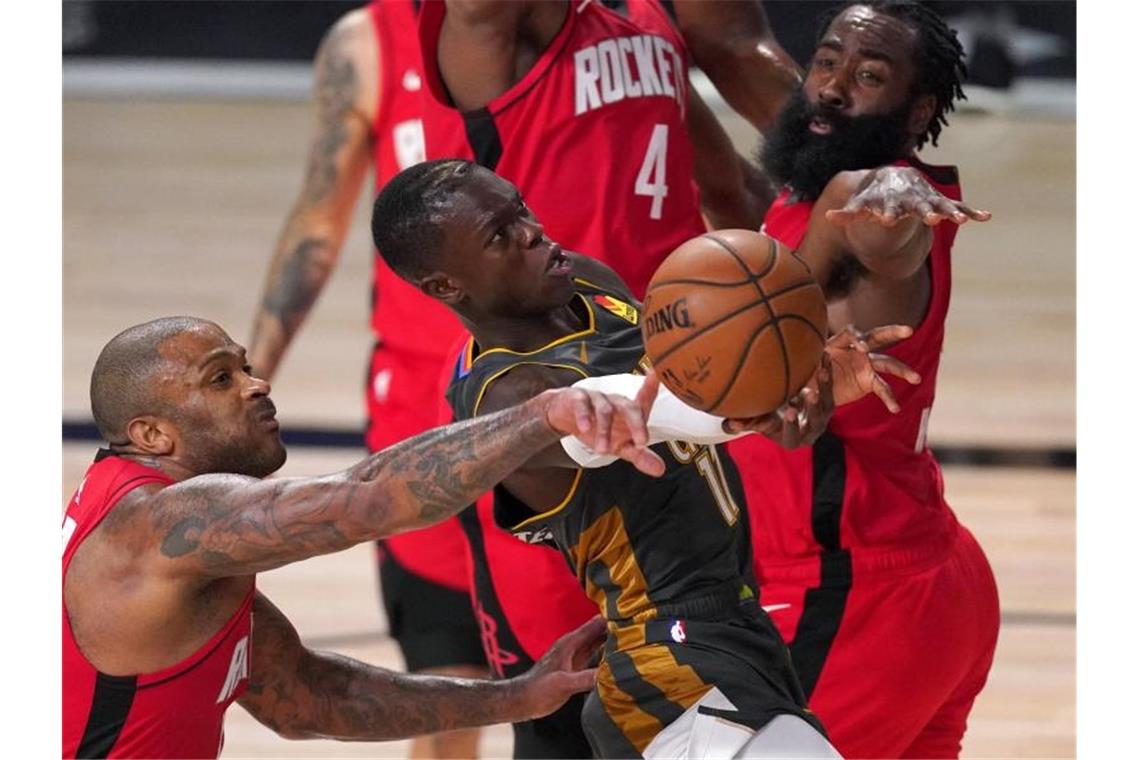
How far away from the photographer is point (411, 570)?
4.92 metres

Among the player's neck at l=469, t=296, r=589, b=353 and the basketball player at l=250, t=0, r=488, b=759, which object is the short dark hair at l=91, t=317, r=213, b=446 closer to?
the player's neck at l=469, t=296, r=589, b=353

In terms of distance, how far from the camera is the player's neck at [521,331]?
3201 mm

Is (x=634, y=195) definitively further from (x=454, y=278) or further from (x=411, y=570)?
(x=411, y=570)

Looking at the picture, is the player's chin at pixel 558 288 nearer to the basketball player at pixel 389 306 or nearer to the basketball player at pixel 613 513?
the basketball player at pixel 613 513

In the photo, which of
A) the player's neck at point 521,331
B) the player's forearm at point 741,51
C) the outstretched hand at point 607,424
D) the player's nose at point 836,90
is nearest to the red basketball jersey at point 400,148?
the player's forearm at point 741,51

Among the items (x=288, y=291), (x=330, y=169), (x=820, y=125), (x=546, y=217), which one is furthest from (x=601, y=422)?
(x=330, y=169)

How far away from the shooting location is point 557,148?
4066 millimetres

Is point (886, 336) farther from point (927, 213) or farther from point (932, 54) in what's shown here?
point (932, 54)

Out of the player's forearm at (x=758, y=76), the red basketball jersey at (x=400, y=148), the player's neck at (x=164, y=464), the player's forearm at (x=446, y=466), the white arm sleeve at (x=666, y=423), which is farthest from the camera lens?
the red basketball jersey at (x=400, y=148)

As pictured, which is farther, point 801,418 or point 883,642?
point 883,642

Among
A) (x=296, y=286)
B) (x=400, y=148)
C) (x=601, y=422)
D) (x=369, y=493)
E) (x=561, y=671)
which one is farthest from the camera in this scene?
(x=400, y=148)

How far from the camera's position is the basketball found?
109 inches

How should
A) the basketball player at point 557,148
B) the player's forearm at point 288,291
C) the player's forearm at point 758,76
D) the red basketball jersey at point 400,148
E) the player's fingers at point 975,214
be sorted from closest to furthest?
the player's fingers at point 975,214, the basketball player at point 557,148, the player's forearm at point 758,76, the red basketball jersey at point 400,148, the player's forearm at point 288,291

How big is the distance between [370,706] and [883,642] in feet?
3.23
